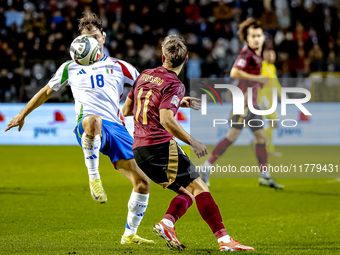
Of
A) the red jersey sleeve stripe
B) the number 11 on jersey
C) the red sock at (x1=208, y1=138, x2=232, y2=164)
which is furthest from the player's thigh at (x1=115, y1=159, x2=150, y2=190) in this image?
the red sock at (x1=208, y1=138, x2=232, y2=164)

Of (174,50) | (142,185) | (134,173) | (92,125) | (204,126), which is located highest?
(174,50)

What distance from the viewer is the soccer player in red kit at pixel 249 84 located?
301 inches

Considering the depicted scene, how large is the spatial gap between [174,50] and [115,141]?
123 centimetres

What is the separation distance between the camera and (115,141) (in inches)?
181

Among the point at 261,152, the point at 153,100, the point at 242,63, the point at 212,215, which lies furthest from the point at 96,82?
the point at 261,152

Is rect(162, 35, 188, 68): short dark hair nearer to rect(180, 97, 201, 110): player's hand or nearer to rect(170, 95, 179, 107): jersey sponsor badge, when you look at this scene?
rect(170, 95, 179, 107): jersey sponsor badge

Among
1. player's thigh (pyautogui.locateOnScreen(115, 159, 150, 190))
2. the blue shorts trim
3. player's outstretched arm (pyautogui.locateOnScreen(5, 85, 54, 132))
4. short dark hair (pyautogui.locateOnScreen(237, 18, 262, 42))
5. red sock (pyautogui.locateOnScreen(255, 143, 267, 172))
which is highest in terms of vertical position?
short dark hair (pyautogui.locateOnScreen(237, 18, 262, 42))

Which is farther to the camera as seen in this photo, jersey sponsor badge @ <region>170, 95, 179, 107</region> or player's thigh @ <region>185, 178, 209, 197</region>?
player's thigh @ <region>185, 178, 209, 197</region>

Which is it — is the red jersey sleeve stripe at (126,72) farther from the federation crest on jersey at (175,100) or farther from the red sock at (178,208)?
the red sock at (178,208)

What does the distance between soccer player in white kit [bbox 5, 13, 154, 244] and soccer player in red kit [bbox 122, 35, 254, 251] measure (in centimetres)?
56

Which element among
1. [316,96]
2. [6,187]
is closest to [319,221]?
[6,187]

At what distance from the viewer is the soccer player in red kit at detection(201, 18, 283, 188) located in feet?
25.1

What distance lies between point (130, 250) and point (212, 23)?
12997 mm

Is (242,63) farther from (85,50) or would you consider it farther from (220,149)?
(85,50)
